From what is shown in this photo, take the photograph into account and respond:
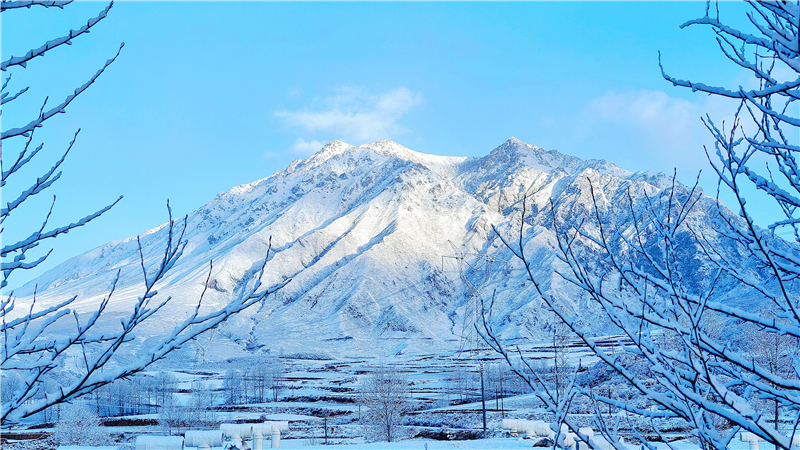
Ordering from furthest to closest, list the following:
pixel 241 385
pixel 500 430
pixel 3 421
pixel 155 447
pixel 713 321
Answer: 1. pixel 241 385
2. pixel 500 430
3. pixel 713 321
4. pixel 155 447
5. pixel 3 421

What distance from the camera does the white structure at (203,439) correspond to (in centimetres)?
1392

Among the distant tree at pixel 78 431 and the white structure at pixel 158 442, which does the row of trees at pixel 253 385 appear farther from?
the white structure at pixel 158 442

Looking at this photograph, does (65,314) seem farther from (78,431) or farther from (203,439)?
(78,431)

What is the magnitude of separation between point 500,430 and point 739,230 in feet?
144

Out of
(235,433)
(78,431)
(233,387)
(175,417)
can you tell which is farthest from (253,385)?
(235,433)

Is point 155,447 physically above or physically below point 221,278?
below

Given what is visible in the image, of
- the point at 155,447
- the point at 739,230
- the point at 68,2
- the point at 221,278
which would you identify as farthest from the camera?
the point at 221,278

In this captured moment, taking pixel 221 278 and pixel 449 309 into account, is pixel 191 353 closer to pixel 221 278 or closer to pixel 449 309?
pixel 221 278

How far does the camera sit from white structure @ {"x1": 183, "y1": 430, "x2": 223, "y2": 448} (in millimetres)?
13922

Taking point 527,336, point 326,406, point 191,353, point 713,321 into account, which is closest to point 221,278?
point 191,353

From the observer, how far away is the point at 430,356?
5281 inches

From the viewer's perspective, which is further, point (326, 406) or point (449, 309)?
point (449, 309)

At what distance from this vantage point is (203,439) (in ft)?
45.6

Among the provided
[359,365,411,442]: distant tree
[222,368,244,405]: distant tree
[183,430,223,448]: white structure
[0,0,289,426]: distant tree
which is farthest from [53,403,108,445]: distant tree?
[0,0,289,426]: distant tree
